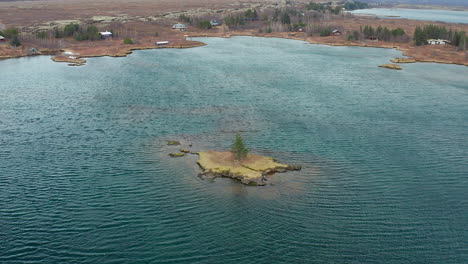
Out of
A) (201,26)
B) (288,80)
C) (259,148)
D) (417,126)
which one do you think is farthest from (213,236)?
(201,26)

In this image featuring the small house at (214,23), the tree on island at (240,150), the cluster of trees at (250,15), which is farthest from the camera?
the cluster of trees at (250,15)

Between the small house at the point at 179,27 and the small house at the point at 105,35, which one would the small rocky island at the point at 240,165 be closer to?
the small house at the point at 105,35

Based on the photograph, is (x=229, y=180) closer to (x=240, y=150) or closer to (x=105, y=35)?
(x=240, y=150)

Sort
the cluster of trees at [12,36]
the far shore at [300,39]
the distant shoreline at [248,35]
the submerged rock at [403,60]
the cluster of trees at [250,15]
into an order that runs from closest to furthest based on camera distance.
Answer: the submerged rock at [403,60]
the distant shoreline at [248,35]
the far shore at [300,39]
the cluster of trees at [12,36]
the cluster of trees at [250,15]

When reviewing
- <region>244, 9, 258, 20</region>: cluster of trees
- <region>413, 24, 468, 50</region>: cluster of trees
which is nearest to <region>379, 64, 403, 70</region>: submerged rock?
<region>413, 24, 468, 50</region>: cluster of trees

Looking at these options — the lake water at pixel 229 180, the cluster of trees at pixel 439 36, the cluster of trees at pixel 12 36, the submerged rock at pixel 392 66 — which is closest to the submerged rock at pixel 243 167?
the lake water at pixel 229 180

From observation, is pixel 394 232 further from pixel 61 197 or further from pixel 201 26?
pixel 201 26
